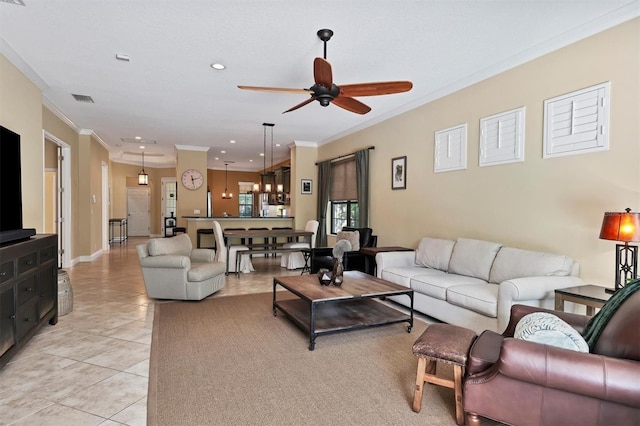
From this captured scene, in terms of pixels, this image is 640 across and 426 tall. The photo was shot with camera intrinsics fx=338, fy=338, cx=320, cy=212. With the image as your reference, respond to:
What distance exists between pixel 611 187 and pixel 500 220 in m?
1.12

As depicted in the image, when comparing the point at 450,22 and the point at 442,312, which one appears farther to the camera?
the point at 442,312

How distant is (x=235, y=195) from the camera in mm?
13617

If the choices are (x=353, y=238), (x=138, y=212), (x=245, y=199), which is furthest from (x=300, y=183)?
(x=138, y=212)

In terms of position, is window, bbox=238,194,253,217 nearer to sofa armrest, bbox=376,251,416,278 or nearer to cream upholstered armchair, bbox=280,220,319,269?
cream upholstered armchair, bbox=280,220,319,269

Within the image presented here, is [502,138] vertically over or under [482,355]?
over

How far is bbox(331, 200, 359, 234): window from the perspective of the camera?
22.9ft

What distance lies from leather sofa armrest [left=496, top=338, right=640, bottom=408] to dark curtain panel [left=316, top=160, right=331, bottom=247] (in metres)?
6.17

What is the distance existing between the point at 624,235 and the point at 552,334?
4.14ft

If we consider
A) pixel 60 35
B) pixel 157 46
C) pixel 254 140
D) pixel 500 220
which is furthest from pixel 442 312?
pixel 254 140

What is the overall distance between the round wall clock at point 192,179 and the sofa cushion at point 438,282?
6.60m

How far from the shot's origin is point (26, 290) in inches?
111

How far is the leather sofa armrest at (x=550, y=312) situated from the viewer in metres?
2.07

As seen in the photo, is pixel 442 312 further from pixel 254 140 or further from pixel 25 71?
→ pixel 254 140

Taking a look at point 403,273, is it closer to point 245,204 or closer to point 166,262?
point 166,262
